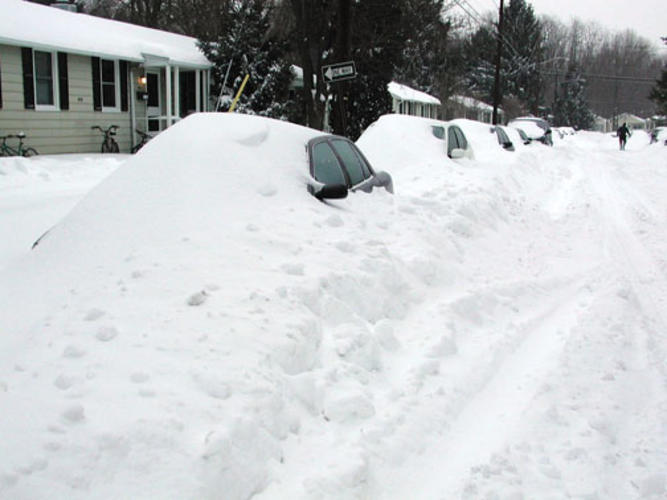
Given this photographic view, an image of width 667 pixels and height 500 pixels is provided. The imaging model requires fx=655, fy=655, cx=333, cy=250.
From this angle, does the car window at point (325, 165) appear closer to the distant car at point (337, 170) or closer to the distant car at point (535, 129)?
the distant car at point (337, 170)

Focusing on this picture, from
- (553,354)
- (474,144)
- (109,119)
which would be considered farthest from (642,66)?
(553,354)

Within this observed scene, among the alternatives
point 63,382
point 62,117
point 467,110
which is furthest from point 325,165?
point 467,110

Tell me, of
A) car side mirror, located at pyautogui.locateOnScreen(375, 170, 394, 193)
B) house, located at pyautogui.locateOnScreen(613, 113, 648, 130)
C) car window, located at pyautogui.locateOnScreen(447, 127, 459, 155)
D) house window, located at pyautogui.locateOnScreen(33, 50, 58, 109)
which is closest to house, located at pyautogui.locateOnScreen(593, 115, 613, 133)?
house, located at pyautogui.locateOnScreen(613, 113, 648, 130)

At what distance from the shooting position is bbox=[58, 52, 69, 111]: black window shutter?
1819 centimetres

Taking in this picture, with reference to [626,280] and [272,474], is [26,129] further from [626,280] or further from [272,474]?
[272,474]

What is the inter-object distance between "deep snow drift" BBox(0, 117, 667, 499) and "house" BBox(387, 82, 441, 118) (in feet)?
97.0

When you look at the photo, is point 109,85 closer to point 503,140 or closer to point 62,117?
point 62,117

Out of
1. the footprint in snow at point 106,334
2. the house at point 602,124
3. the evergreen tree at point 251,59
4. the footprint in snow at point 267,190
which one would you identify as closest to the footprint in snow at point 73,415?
the footprint in snow at point 106,334

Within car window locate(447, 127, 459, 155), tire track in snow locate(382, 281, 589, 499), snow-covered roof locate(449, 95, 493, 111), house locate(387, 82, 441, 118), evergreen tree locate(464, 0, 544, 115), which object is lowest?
tire track in snow locate(382, 281, 589, 499)

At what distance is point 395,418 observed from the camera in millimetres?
4176

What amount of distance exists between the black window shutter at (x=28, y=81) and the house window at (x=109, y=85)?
260 cm

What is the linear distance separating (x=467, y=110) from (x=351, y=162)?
4979 centimetres

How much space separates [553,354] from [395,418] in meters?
2.03

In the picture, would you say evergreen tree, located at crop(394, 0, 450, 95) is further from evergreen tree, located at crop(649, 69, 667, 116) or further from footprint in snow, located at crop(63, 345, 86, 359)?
footprint in snow, located at crop(63, 345, 86, 359)
